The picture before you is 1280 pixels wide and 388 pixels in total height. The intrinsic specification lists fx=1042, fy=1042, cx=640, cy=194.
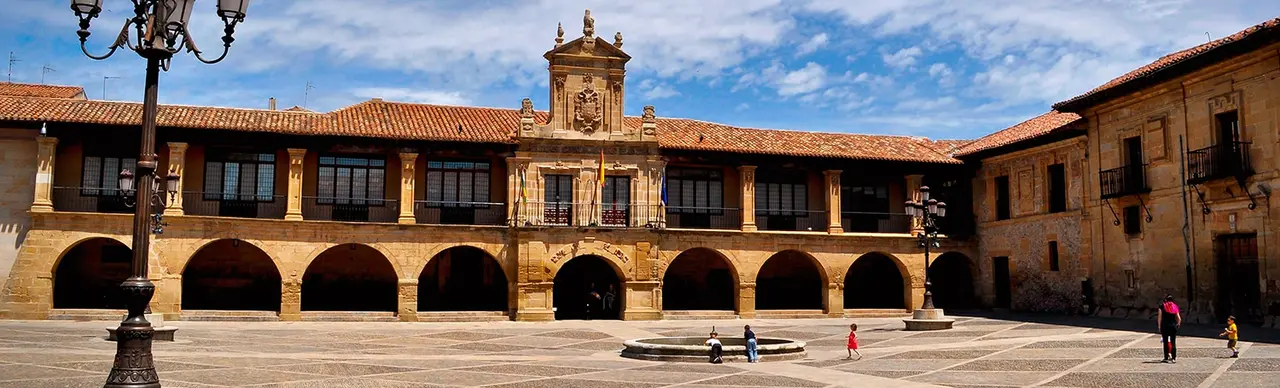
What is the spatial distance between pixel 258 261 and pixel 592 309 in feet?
34.5

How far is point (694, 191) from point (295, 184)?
1252cm

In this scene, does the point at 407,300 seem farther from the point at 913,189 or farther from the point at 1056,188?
the point at 1056,188

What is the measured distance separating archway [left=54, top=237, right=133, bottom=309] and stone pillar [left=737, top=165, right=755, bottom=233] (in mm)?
18615

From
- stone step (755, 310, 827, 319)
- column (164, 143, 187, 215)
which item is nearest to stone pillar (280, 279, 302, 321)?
column (164, 143, 187, 215)

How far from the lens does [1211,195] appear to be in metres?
25.1

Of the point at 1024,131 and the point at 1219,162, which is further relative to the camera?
the point at 1024,131

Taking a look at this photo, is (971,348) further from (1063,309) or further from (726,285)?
(726,285)

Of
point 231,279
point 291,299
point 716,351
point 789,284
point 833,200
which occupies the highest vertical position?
point 833,200

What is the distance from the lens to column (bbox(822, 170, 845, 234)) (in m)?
34.4

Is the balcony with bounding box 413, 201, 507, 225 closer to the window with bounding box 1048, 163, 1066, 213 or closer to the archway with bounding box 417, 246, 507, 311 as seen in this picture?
the archway with bounding box 417, 246, 507, 311

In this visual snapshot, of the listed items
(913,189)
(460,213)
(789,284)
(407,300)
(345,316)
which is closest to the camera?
(345,316)

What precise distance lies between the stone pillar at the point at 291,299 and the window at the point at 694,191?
1174cm

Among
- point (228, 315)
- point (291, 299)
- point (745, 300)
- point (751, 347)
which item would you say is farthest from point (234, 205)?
point (751, 347)

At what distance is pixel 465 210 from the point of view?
32594 mm
